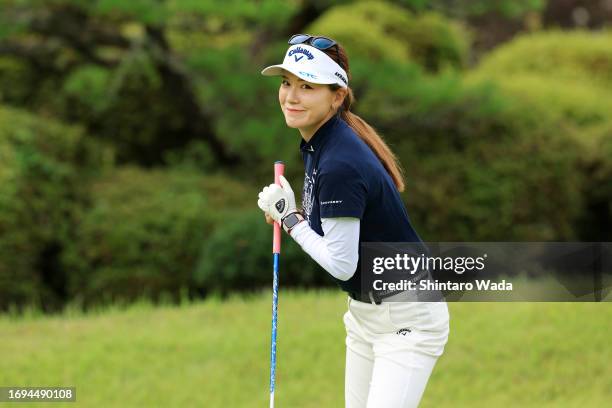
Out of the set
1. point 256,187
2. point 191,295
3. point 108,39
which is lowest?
point 191,295

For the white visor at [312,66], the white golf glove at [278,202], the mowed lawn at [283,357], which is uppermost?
the white visor at [312,66]

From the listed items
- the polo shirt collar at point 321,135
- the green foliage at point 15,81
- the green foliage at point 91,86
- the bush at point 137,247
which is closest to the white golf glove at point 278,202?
the polo shirt collar at point 321,135

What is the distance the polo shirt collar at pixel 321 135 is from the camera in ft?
9.94

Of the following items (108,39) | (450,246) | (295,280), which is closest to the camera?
(450,246)

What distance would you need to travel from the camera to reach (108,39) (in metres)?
9.60

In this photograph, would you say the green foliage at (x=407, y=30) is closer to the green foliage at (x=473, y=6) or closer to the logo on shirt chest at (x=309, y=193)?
the green foliage at (x=473, y=6)

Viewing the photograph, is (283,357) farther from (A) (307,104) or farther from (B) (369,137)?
(A) (307,104)

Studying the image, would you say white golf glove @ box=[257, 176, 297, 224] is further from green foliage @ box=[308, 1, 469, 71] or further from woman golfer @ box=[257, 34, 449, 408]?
green foliage @ box=[308, 1, 469, 71]

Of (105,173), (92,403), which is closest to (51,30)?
(105,173)

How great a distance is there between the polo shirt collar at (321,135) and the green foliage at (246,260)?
4.89 metres

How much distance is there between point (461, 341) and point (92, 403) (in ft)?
7.91

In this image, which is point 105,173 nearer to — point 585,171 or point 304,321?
point 304,321

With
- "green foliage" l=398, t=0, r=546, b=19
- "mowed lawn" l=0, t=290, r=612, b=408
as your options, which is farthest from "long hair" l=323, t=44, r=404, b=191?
"green foliage" l=398, t=0, r=546, b=19

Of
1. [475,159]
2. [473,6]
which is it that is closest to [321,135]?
[473,6]
